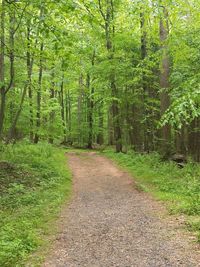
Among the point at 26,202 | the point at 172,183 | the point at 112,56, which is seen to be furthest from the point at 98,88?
the point at 26,202

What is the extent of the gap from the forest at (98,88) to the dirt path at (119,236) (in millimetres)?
587

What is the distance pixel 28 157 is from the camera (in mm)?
15523

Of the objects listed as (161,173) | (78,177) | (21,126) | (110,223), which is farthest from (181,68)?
(21,126)

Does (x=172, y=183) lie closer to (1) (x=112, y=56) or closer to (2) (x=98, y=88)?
(1) (x=112, y=56)

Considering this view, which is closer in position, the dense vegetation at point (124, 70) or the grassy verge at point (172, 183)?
the grassy verge at point (172, 183)

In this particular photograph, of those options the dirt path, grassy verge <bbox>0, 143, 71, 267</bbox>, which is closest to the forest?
grassy verge <bbox>0, 143, 71, 267</bbox>

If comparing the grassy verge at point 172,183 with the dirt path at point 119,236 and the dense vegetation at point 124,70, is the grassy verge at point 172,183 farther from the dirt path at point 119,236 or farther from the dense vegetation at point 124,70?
the dense vegetation at point 124,70

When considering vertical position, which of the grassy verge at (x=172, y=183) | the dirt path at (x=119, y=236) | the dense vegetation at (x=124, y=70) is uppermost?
the dense vegetation at (x=124, y=70)

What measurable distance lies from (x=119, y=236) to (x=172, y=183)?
514 centimetres

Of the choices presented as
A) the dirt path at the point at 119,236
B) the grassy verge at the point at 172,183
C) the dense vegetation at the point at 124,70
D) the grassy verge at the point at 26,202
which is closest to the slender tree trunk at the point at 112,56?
the dense vegetation at the point at 124,70

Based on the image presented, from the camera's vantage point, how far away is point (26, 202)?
352 inches

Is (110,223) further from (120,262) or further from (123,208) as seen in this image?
(120,262)

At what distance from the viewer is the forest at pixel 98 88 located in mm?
7523

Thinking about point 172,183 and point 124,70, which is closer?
point 172,183
